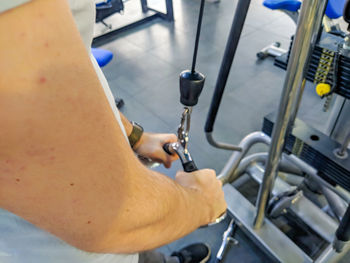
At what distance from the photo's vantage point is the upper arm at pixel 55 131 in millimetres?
231

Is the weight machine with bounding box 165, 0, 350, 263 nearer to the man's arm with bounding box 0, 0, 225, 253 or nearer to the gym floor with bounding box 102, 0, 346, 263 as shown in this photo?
the gym floor with bounding box 102, 0, 346, 263

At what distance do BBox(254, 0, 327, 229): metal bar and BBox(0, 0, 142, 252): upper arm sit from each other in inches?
17.4

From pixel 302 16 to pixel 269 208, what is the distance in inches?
33.6

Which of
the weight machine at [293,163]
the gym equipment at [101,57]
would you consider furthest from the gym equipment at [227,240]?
the gym equipment at [101,57]

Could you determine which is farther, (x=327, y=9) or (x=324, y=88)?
(x=327, y=9)

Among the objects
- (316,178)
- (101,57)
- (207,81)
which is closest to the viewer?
(316,178)

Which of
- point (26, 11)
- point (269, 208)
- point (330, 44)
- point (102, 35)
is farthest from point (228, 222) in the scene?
point (102, 35)

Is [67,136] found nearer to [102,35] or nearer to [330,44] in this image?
[330,44]

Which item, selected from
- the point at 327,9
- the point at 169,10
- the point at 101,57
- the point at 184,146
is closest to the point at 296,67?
the point at 184,146

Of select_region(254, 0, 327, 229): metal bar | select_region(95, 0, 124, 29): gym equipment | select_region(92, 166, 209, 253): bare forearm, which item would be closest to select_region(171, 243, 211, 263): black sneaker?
select_region(254, 0, 327, 229): metal bar

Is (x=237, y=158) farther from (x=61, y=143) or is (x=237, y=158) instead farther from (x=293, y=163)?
(x=61, y=143)

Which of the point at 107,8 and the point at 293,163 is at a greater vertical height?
the point at 107,8

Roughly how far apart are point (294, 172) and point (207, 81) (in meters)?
1.16

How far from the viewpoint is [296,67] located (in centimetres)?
60
